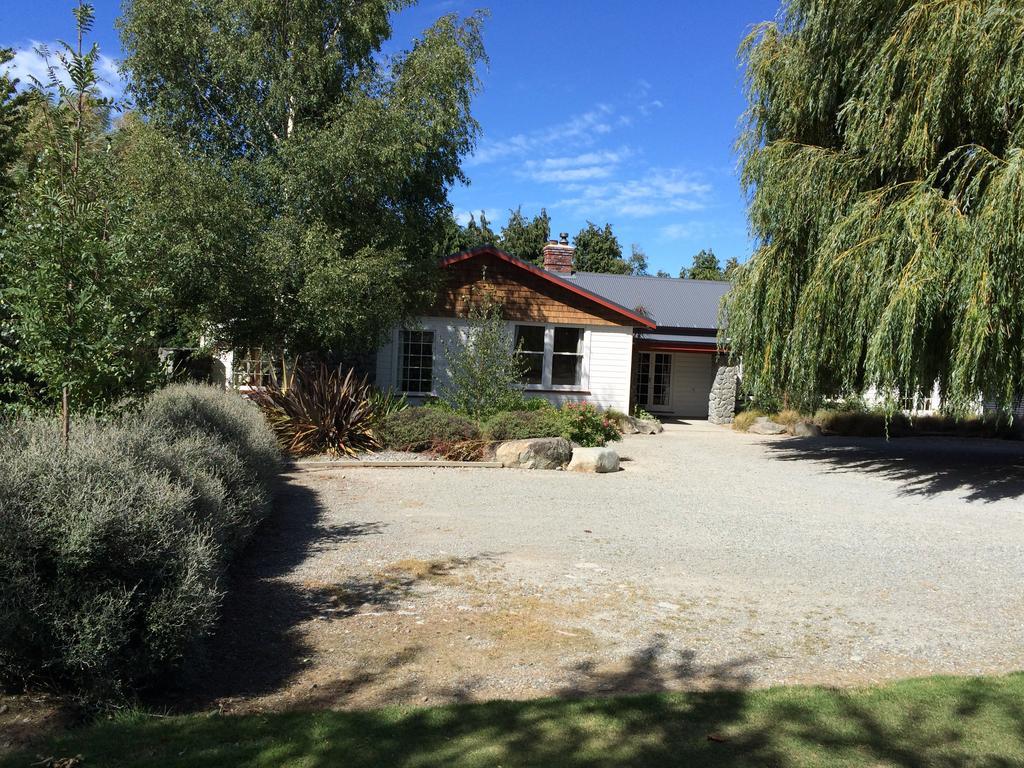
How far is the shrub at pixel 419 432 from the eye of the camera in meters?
13.3

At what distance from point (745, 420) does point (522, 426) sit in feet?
34.0

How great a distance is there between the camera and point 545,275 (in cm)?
1925

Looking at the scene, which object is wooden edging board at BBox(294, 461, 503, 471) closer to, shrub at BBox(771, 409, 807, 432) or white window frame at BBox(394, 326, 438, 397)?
white window frame at BBox(394, 326, 438, 397)

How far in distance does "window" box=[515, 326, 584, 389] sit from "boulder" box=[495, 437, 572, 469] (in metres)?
6.65

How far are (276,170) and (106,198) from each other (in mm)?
8903

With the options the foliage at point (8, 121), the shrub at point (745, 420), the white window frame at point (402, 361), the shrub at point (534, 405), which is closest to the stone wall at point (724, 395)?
the shrub at point (745, 420)

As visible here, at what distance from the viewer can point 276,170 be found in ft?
47.0

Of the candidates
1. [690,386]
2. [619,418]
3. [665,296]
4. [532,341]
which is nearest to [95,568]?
[619,418]

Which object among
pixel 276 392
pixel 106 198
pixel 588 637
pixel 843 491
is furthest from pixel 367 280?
pixel 588 637

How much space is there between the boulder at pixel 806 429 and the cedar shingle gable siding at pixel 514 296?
222 inches

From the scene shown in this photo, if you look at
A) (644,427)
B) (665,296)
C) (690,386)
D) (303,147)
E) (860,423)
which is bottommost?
(644,427)

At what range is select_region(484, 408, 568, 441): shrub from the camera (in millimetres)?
13383

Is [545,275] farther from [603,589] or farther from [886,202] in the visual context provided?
[603,589]

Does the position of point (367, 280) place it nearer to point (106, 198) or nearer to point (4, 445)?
point (106, 198)
